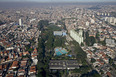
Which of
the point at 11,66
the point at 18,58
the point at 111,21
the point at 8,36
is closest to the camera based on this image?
the point at 11,66

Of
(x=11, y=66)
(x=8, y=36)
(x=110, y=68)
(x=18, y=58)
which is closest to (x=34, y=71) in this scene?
(x=11, y=66)

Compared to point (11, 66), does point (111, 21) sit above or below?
above

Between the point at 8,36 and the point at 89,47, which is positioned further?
the point at 8,36

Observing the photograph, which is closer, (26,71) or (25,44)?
(26,71)

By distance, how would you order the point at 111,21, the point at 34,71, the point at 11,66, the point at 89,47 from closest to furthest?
the point at 34,71 < the point at 11,66 < the point at 89,47 < the point at 111,21

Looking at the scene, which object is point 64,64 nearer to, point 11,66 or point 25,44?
point 11,66

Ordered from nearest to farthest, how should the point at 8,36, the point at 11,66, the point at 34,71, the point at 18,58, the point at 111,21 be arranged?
1. the point at 34,71
2. the point at 11,66
3. the point at 18,58
4. the point at 8,36
5. the point at 111,21

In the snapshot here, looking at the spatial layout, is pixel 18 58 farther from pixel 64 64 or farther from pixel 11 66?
pixel 64 64

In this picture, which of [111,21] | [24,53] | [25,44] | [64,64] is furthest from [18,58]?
[111,21]

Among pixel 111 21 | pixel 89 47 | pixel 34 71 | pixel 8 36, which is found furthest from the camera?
pixel 111 21
